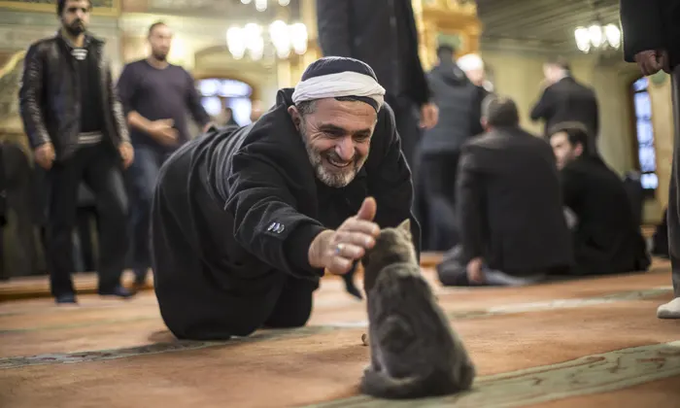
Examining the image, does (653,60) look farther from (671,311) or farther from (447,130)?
(447,130)

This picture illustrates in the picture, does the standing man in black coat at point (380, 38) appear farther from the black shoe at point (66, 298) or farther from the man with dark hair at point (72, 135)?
the black shoe at point (66, 298)

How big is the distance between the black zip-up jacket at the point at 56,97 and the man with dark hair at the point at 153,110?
605 millimetres

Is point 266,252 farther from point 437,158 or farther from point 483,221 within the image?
point 437,158

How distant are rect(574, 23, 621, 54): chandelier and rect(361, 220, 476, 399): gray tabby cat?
4.66 feet

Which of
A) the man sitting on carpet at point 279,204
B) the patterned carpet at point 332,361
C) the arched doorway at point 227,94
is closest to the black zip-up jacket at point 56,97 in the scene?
the patterned carpet at point 332,361

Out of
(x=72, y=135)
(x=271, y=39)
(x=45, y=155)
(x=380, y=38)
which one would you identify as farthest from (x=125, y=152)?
(x=271, y=39)

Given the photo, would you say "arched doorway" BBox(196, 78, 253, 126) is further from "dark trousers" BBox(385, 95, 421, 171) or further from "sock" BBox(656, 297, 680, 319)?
"sock" BBox(656, 297, 680, 319)

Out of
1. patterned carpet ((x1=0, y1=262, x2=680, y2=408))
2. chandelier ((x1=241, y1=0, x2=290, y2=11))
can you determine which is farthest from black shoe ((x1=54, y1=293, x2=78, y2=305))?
chandelier ((x1=241, y1=0, x2=290, y2=11))

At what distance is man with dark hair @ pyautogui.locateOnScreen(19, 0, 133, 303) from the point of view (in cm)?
398

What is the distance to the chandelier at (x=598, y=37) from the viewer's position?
253cm

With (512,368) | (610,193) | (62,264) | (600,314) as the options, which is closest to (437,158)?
(610,193)

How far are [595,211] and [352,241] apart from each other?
3585 millimetres

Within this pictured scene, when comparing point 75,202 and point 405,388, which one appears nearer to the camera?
point 405,388

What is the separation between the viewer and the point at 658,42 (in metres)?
2.23
